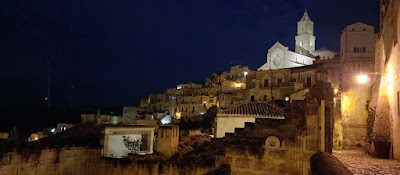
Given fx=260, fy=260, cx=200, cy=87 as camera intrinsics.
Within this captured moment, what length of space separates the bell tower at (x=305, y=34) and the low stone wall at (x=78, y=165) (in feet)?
202

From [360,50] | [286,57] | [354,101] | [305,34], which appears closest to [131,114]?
[286,57]

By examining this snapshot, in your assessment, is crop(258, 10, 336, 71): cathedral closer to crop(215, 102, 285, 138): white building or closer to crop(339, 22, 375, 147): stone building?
crop(339, 22, 375, 147): stone building

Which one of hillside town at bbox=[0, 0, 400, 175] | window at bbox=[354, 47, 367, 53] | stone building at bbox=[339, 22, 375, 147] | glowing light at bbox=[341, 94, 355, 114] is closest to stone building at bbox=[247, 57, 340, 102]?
window at bbox=[354, 47, 367, 53]

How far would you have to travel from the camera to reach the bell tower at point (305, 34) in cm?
6756

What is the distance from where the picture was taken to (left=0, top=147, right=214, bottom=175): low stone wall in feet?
32.5

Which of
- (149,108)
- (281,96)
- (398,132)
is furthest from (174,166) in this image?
(149,108)

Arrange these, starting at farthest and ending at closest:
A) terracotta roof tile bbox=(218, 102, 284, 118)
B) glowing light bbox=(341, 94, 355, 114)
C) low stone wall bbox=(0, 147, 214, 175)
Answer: glowing light bbox=(341, 94, 355, 114) < terracotta roof tile bbox=(218, 102, 284, 118) < low stone wall bbox=(0, 147, 214, 175)

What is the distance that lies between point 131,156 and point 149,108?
52.1 meters

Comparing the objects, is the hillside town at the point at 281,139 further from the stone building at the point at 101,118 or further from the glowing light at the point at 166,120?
the glowing light at the point at 166,120

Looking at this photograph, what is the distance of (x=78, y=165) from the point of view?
12250 mm

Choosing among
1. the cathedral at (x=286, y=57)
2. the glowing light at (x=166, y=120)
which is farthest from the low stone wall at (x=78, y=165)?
the cathedral at (x=286, y=57)

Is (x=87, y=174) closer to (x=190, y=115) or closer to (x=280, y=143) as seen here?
(x=280, y=143)

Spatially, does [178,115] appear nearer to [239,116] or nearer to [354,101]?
[354,101]

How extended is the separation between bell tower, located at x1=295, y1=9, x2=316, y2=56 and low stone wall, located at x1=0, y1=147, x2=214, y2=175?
61575 mm
